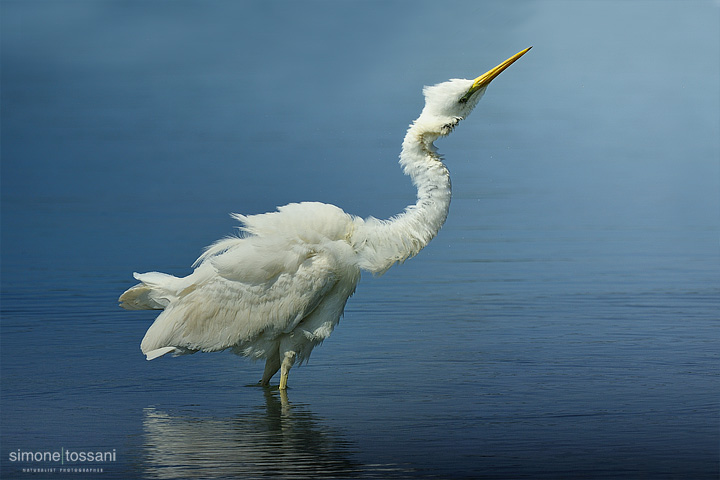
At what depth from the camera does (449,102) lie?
906 centimetres

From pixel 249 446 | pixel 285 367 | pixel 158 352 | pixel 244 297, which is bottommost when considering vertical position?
pixel 249 446

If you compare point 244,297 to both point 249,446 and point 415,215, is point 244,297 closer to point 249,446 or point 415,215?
point 415,215

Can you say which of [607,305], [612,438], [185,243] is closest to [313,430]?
[612,438]

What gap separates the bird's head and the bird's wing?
1485 mm

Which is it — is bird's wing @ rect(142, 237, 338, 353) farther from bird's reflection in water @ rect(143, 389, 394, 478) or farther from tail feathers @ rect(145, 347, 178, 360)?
bird's reflection in water @ rect(143, 389, 394, 478)

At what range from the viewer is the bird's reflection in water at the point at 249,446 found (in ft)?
22.2

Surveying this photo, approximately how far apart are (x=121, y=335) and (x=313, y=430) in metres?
5.16

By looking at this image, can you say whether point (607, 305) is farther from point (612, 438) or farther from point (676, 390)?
point (612, 438)

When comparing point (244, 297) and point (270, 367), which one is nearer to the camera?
point (244, 297)

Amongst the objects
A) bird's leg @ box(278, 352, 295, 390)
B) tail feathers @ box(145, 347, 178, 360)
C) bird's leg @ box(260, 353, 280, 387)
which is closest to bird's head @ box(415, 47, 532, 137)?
bird's leg @ box(278, 352, 295, 390)

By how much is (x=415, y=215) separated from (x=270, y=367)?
1988 mm

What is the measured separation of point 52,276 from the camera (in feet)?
63.1

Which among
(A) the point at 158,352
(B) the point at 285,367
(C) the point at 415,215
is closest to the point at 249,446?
(B) the point at 285,367

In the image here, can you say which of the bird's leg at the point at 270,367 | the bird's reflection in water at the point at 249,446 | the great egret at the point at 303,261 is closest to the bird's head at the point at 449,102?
the great egret at the point at 303,261
